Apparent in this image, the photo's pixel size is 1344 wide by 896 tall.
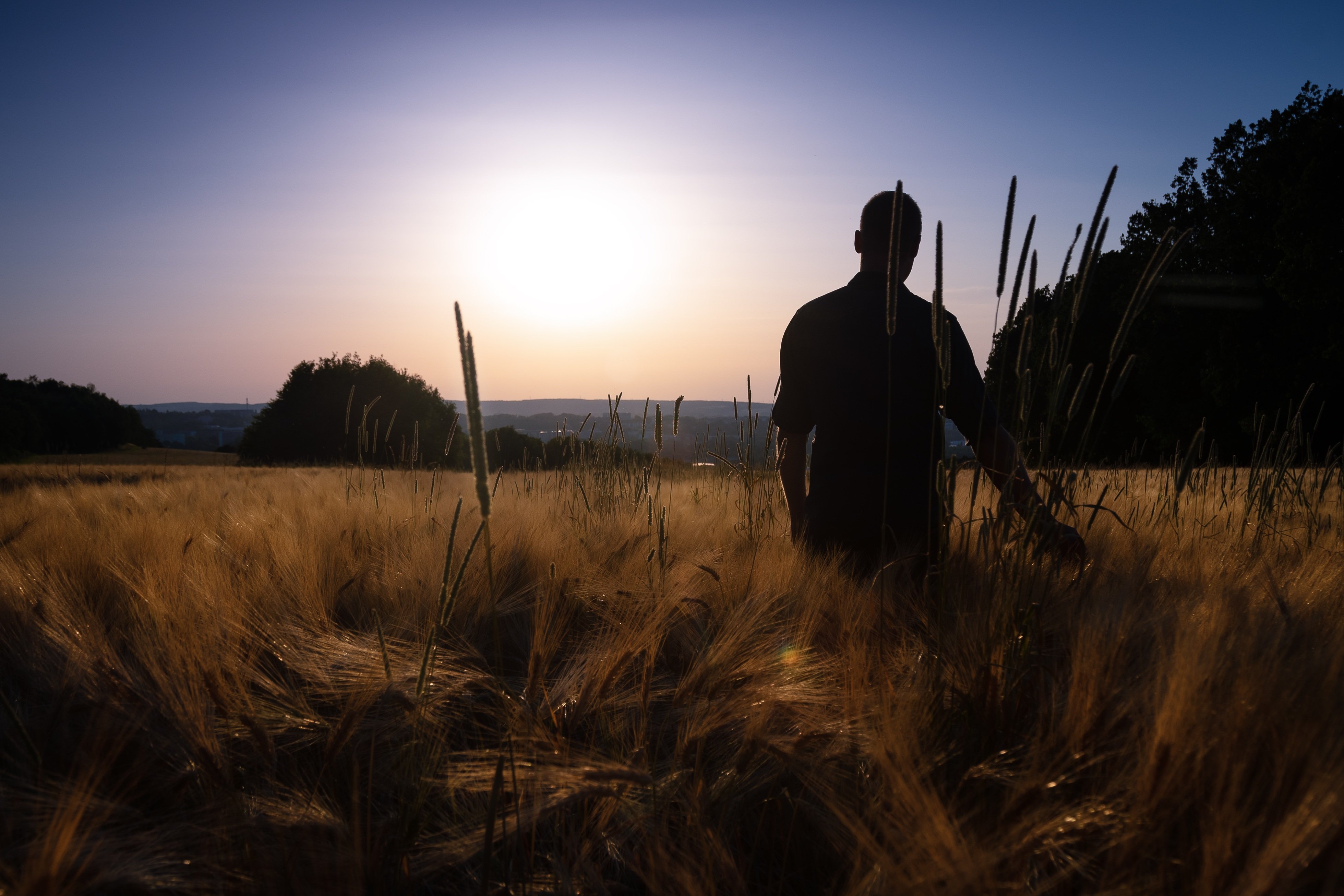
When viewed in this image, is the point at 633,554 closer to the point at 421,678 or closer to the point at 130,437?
the point at 421,678

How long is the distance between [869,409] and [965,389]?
33 cm

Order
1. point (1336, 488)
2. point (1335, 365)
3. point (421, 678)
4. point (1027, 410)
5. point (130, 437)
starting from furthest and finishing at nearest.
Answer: point (130, 437)
point (1335, 365)
point (1336, 488)
point (1027, 410)
point (421, 678)

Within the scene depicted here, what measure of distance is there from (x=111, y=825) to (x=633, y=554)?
54.2 inches

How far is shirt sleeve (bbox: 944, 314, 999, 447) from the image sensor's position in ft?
6.84

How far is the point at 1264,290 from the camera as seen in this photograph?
14.6 metres

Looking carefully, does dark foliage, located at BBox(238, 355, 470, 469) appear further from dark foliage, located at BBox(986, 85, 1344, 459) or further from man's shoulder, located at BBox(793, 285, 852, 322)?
man's shoulder, located at BBox(793, 285, 852, 322)

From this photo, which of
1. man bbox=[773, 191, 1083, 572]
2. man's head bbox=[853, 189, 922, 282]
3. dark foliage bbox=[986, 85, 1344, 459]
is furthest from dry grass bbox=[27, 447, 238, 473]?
dark foliage bbox=[986, 85, 1344, 459]

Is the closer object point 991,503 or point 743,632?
point 743,632

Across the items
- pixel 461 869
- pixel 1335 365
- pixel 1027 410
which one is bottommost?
pixel 461 869

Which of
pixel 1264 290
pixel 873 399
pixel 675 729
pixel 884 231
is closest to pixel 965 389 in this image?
pixel 873 399

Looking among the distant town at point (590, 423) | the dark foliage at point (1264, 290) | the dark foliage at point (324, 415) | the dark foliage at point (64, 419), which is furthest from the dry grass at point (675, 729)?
the dark foliage at point (64, 419)

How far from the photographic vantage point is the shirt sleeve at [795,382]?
2.47m

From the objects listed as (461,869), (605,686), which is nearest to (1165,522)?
(605,686)

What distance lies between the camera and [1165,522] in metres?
2.57
